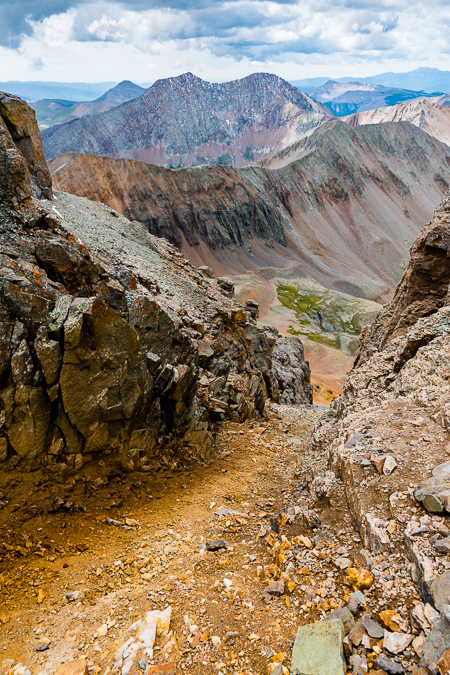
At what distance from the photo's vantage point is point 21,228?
15.1 meters

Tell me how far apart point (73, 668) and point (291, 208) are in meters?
167

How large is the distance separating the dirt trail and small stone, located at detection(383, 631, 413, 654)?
566mm

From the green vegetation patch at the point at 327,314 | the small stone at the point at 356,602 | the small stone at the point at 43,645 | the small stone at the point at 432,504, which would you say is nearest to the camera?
the small stone at the point at 356,602

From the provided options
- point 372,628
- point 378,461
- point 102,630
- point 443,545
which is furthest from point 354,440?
point 102,630

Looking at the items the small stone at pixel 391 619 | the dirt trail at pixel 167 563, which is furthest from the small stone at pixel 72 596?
the small stone at pixel 391 619

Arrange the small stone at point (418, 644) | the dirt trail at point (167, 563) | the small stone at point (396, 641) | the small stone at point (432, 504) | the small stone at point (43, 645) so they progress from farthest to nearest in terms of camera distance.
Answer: the small stone at point (43, 645), the small stone at point (432, 504), the dirt trail at point (167, 563), the small stone at point (396, 641), the small stone at point (418, 644)

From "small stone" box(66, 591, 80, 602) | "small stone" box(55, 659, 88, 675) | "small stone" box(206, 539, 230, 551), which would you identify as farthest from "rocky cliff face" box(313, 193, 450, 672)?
"small stone" box(66, 591, 80, 602)

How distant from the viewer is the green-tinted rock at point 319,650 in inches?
235

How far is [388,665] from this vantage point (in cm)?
566

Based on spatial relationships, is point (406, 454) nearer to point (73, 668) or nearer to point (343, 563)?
point (343, 563)

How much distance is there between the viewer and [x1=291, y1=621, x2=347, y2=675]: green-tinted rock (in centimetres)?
598

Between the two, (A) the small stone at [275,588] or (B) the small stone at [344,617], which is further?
(A) the small stone at [275,588]

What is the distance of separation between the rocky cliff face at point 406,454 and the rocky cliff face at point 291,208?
10874 cm

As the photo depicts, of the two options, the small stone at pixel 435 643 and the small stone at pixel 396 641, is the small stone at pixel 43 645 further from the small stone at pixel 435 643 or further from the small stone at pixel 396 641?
the small stone at pixel 435 643
